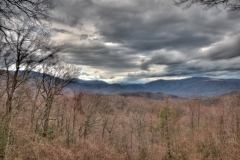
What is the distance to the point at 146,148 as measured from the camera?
1194 inches

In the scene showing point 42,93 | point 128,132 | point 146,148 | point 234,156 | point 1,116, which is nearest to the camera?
point 1,116

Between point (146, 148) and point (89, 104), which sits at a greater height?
point (89, 104)

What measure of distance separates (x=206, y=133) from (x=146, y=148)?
850 cm

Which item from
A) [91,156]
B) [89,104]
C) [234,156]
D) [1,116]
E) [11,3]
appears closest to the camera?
[11,3]

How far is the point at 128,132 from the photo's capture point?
61.6 meters

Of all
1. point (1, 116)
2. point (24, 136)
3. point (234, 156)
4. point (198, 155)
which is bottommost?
point (198, 155)

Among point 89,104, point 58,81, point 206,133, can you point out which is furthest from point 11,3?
point 89,104

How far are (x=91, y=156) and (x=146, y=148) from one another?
12.5 m

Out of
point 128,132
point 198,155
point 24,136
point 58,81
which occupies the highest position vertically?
point 58,81

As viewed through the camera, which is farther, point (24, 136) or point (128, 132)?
point (128, 132)

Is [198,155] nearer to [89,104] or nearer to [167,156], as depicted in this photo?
[167,156]

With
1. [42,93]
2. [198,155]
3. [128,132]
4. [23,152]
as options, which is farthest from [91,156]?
[128,132]

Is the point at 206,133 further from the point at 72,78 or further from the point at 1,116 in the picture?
the point at 1,116

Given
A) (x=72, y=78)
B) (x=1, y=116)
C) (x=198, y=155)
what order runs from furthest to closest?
(x=72, y=78) → (x=198, y=155) → (x=1, y=116)
